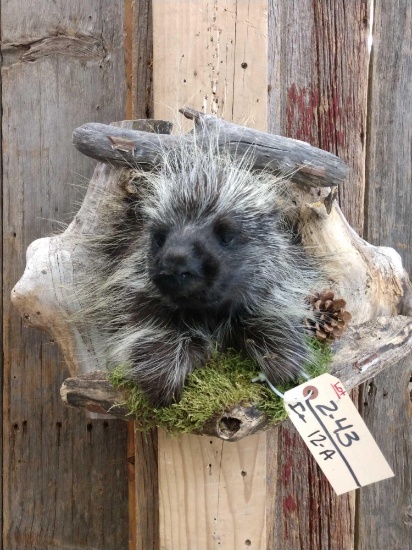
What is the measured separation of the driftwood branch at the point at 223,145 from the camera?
1.12 m

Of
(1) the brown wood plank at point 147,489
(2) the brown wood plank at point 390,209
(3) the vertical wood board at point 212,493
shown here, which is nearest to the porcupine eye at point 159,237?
(3) the vertical wood board at point 212,493

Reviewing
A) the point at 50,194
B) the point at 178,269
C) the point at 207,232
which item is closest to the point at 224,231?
the point at 207,232

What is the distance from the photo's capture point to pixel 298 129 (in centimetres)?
149

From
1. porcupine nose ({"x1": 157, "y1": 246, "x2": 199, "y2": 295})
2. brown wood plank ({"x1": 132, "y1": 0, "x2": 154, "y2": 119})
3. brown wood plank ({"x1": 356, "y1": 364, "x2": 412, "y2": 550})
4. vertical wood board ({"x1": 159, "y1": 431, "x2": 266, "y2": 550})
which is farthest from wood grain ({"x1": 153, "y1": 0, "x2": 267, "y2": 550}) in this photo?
brown wood plank ({"x1": 356, "y1": 364, "x2": 412, "y2": 550})

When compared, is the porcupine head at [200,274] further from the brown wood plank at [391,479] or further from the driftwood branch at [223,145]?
the brown wood plank at [391,479]

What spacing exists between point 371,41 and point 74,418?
127 centimetres

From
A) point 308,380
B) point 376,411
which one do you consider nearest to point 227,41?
point 308,380

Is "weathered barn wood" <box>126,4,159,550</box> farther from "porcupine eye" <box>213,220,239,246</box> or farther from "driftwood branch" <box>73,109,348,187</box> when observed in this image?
"porcupine eye" <box>213,220,239,246</box>

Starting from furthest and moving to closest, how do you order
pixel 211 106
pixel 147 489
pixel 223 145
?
pixel 147 489 < pixel 211 106 < pixel 223 145

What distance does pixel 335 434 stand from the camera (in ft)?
3.03

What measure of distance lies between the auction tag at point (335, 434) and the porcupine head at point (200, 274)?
8 centimetres

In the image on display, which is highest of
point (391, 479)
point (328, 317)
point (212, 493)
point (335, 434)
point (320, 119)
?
point (320, 119)

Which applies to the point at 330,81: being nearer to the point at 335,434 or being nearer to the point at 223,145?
the point at 223,145

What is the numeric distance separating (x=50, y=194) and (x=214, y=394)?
80cm
